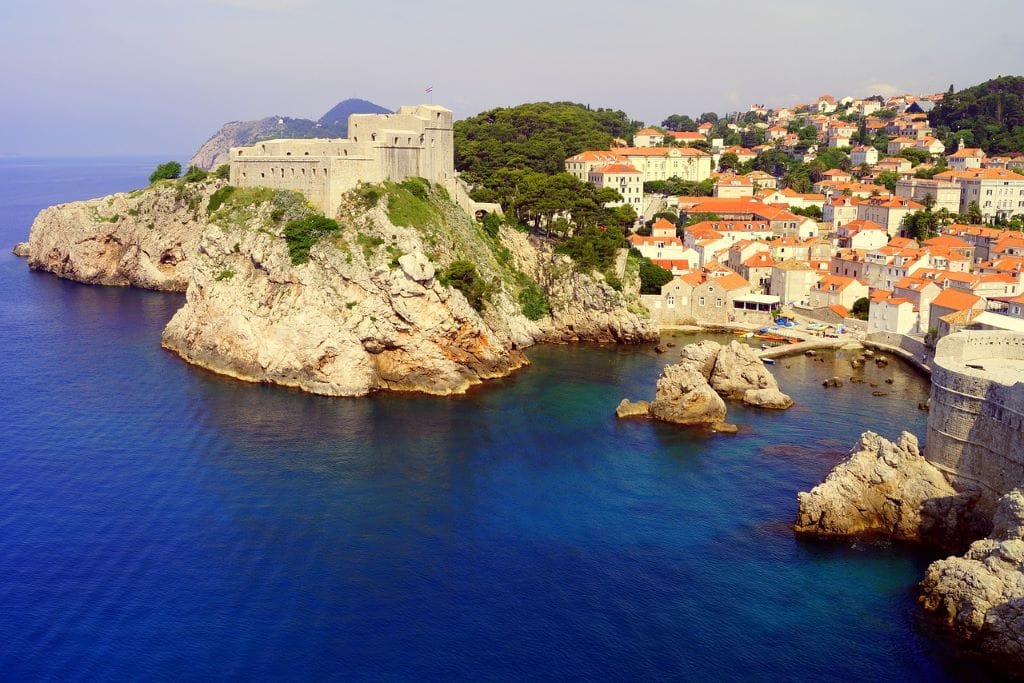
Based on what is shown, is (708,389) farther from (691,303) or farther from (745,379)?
(691,303)

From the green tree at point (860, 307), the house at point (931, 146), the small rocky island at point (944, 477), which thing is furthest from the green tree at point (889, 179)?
the small rocky island at point (944, 477)

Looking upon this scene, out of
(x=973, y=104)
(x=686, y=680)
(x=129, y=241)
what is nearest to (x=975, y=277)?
(x=686, y=680)

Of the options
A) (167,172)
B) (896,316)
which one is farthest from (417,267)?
(167,172)

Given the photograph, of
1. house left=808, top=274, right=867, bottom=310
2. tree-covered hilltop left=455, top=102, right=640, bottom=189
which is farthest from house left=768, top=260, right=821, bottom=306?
tree-covered hilltop left=455, top=102, right=640, bottom=189

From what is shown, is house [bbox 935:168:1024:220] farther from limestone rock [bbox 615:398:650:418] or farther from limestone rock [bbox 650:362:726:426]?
limestone rock [bbox 615:398:650:418]

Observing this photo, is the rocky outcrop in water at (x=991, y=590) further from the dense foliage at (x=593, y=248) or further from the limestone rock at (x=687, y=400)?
the dense foliage at (x=593, y=248)

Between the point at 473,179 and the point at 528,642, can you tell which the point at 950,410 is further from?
the point at 473,179
